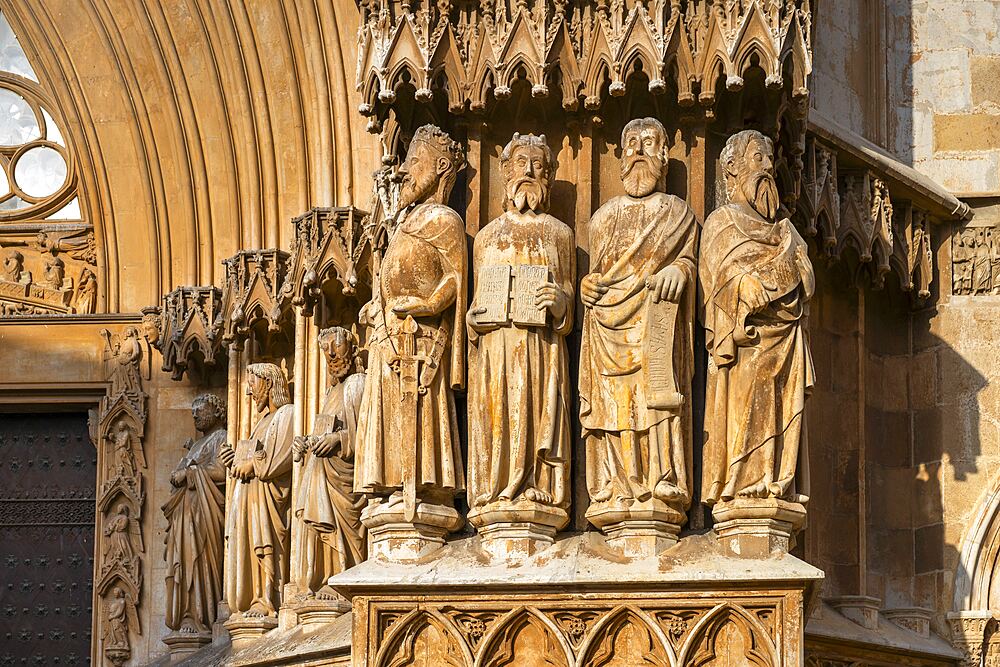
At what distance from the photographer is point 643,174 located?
10.1 metres

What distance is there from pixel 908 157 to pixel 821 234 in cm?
115

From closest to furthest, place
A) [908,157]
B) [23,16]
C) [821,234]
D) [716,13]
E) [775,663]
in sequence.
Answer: [775,663]
[716,13]
[821,234]
[908,157]
[23,16]

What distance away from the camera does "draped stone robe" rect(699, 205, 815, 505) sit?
976cm

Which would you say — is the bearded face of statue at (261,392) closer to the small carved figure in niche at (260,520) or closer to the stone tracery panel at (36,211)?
the small carved figure in niche at (260,520)

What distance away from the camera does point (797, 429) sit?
981cm

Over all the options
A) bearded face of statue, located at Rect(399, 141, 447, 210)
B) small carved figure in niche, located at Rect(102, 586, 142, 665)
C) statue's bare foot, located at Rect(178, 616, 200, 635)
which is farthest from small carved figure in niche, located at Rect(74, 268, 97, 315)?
bearded face of statue, located at Rect(399, 141, 447, 210)

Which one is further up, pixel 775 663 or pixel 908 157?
pixel 908 157

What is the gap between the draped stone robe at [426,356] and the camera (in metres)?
9.97

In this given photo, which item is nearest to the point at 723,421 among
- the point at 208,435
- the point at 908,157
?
the point at 908,157

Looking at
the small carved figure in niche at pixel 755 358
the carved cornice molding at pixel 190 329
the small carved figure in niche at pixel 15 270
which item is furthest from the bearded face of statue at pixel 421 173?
the small carved figure in niche at pixel 15 270

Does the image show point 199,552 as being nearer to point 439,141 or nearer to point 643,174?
point 439,141

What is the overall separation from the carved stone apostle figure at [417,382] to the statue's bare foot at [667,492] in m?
0.83

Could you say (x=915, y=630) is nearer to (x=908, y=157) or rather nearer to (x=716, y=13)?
(x=908, y=157)

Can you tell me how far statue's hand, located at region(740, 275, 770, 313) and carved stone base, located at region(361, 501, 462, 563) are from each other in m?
1.47
